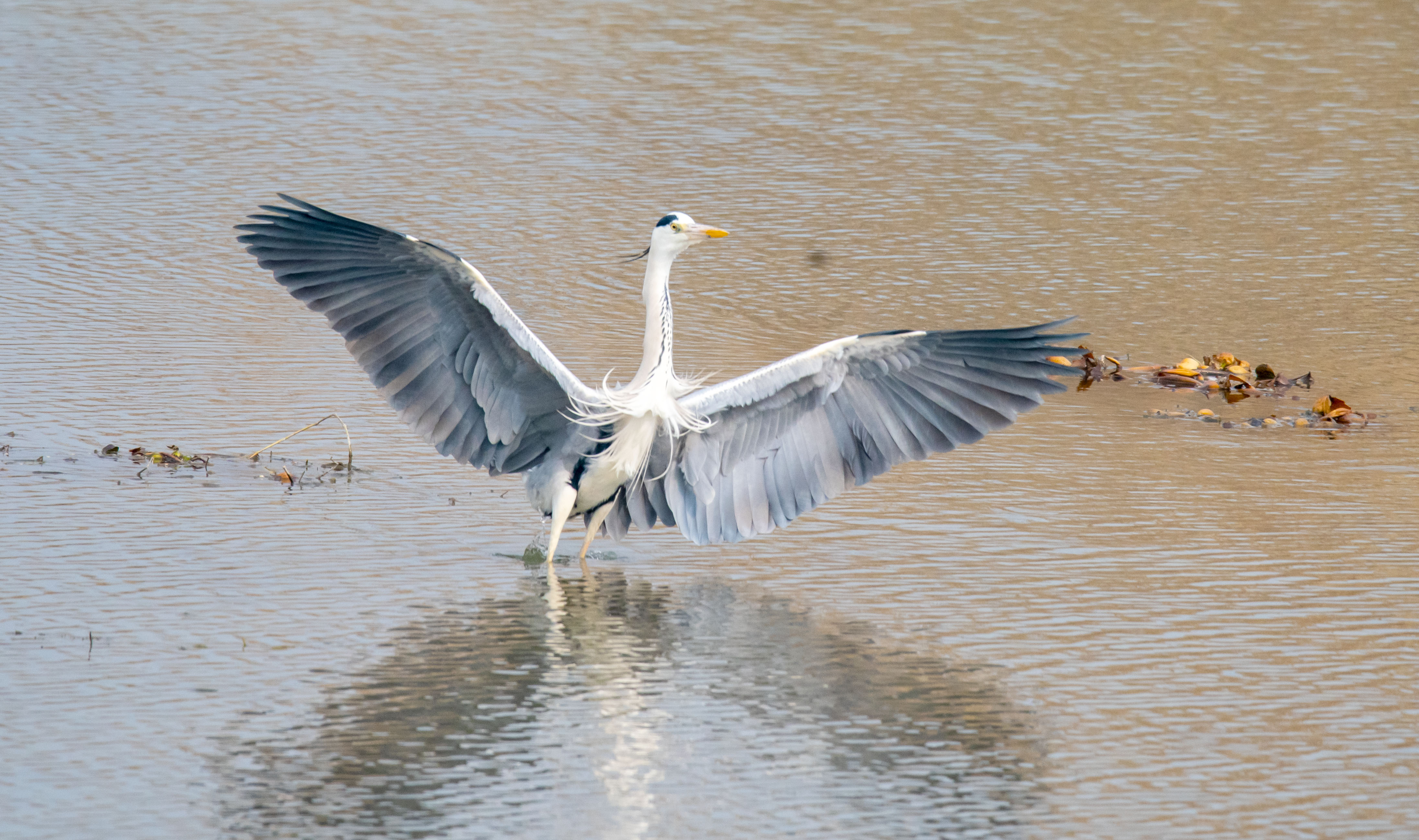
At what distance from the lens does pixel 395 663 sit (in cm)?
616

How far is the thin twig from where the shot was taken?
7.95m

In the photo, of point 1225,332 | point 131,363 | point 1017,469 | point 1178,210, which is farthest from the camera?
point 1178,210

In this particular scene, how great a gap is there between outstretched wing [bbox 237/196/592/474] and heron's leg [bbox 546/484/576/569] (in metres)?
0.27

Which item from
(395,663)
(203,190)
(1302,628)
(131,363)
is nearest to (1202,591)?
(1302,628)

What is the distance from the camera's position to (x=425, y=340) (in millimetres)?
7484

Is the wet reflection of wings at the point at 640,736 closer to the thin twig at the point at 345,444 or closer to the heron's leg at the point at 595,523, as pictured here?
the heron's leg at the point at 595,523


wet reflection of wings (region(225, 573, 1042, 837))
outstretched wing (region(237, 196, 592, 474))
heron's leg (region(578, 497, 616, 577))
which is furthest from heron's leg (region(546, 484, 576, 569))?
wet reflection of wings (region(225, 573, 1042, 837))

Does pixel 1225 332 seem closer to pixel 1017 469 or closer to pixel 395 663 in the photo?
pixel 1017 469

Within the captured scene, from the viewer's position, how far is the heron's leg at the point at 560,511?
7.29 metres

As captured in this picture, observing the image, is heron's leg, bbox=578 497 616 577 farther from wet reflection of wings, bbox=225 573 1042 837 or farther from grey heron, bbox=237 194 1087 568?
wet reflection of wings, bbox=225 573 1042 837

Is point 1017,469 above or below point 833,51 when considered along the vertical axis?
below

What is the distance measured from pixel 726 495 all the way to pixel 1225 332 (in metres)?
3.98

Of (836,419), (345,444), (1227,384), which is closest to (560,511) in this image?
(836,419)

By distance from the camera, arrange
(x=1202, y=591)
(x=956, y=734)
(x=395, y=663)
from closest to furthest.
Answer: (x=956, y=734) → (x=395, y=663) → (x=1202, y=591)
